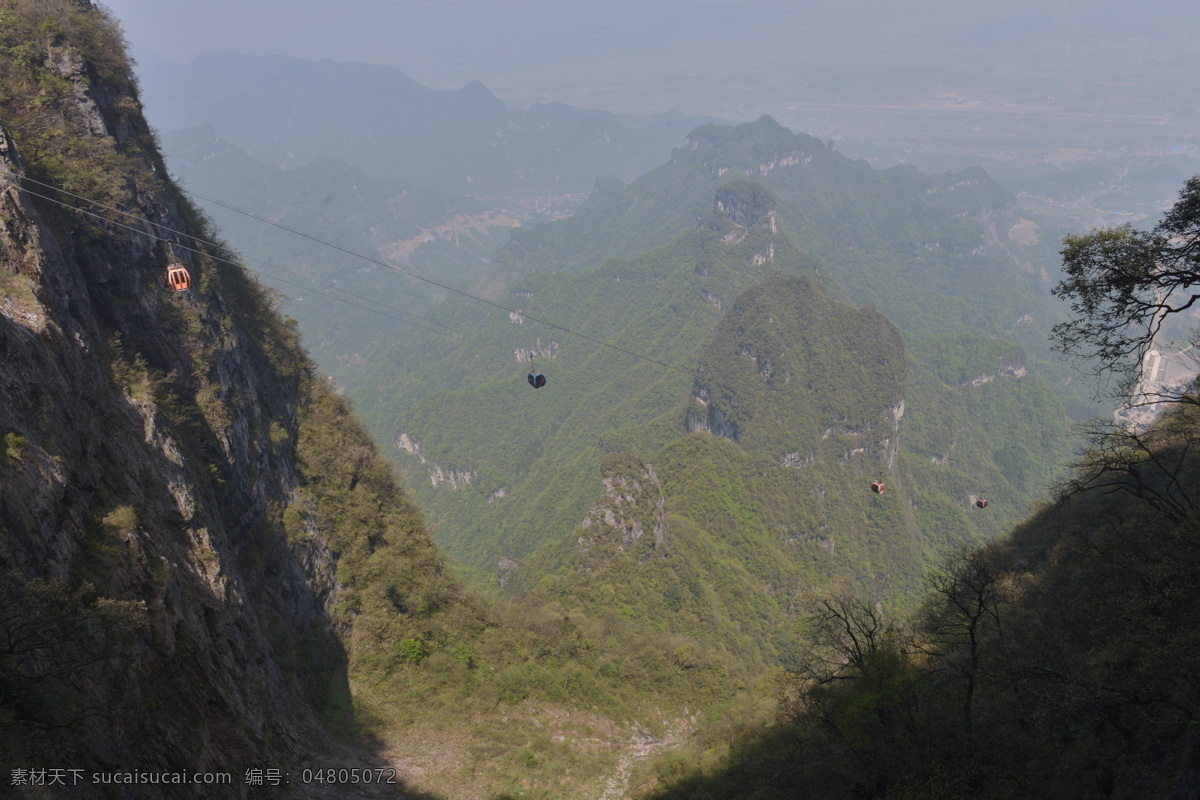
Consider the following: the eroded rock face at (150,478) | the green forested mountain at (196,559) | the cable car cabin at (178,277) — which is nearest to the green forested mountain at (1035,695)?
the green forested mountain at (196,559)

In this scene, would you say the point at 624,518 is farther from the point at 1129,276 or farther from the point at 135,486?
the point at 1129,276

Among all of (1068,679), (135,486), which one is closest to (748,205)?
(1068,679)

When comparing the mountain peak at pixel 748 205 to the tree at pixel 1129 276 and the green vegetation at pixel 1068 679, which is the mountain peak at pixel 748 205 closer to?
the green vegetation at pixel 1068 679

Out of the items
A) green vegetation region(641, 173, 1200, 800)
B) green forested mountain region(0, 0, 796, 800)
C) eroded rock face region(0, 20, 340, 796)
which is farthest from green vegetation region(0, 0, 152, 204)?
green vegetation region(641, 173, 1200, 800)

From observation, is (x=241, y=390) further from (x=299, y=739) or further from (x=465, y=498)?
(x=465, y=498)

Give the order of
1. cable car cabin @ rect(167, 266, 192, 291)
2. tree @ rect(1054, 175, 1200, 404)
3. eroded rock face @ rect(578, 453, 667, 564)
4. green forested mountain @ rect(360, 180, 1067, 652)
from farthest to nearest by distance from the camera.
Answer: green forested mountain @ rect(360, 180, 1067, 652) < eroded rock face @ rect(578, 453, 667, 564) < cable car cabin @ rect(167, 266, 192, 291) < tree @ rect(1054, 175, 1200, 404)

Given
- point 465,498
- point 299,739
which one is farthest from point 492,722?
point 465,498

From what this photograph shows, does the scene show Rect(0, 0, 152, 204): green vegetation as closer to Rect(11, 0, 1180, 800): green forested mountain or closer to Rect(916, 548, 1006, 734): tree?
Rect(11, 0, 1180, 800): green forested mountain
